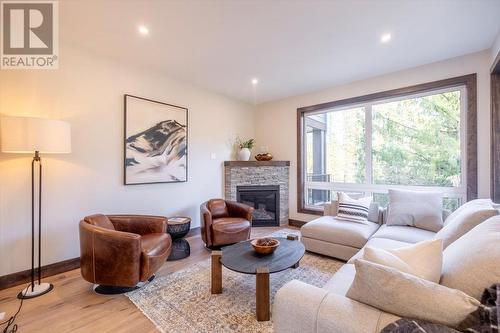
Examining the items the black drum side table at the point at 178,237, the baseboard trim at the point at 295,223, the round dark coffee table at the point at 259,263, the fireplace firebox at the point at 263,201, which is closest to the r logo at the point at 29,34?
the black drum side table at the point at 178,237

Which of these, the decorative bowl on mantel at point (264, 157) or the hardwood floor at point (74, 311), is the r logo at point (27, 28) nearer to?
the hardwood floor at point (74, 311)

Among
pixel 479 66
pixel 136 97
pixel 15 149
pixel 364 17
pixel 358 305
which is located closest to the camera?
pixel 358 305

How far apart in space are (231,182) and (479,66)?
403cm

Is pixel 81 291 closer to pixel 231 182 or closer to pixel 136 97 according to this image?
pixel 136 97

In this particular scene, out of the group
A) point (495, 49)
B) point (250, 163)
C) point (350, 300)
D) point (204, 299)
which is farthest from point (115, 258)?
point (495, 49)

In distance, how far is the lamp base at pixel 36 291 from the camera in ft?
7.18

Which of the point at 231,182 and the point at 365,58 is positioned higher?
the point at 365,58

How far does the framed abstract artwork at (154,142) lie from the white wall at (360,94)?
6.38 ft

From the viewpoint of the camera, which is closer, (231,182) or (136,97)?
(136,97)

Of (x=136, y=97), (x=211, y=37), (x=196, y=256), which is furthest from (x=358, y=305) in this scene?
(x=136, y=97)

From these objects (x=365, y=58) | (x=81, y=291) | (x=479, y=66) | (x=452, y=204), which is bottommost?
(x=81, y=291)

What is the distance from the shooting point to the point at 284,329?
116 cm

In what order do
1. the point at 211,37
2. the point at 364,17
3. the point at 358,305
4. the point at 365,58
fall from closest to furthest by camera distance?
the point at 358,305 < the point at 364,17 < the point at 211,37 < the point at 365,58

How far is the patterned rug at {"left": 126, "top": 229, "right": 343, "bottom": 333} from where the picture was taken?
1.80m
